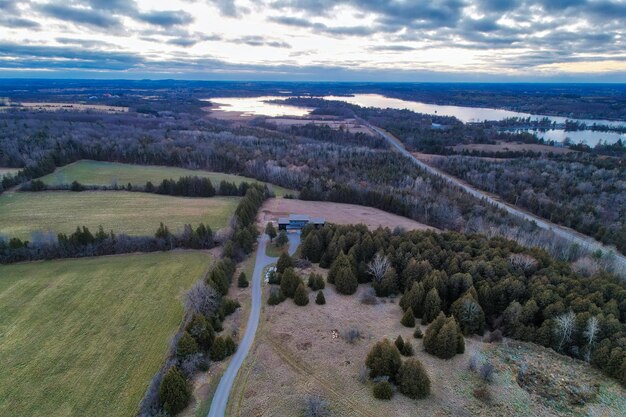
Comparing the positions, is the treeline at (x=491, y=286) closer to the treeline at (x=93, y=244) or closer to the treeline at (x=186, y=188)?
the treeline at (x=93, y=244)

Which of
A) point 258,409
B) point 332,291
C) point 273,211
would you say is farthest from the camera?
point 273,211

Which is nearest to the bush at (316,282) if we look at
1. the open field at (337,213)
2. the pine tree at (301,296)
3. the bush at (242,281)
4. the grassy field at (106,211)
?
the pine tree at (301,296)

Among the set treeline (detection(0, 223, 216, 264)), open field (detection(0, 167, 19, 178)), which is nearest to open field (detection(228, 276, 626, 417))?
treeline (detection(0, 223, 216, 264))

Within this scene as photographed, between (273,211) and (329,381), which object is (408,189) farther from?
(329,381)

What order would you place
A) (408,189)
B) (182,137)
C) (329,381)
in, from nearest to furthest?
(329,381) < (408,189) < (182,137)

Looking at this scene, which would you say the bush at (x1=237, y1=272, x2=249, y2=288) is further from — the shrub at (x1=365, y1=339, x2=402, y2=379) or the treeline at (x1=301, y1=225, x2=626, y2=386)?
the shrub at (x1=365, y1=339, x2=402, y2=379)

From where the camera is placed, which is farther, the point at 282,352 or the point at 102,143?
the point at 102,143

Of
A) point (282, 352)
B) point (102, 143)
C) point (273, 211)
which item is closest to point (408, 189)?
point (273, 211)
